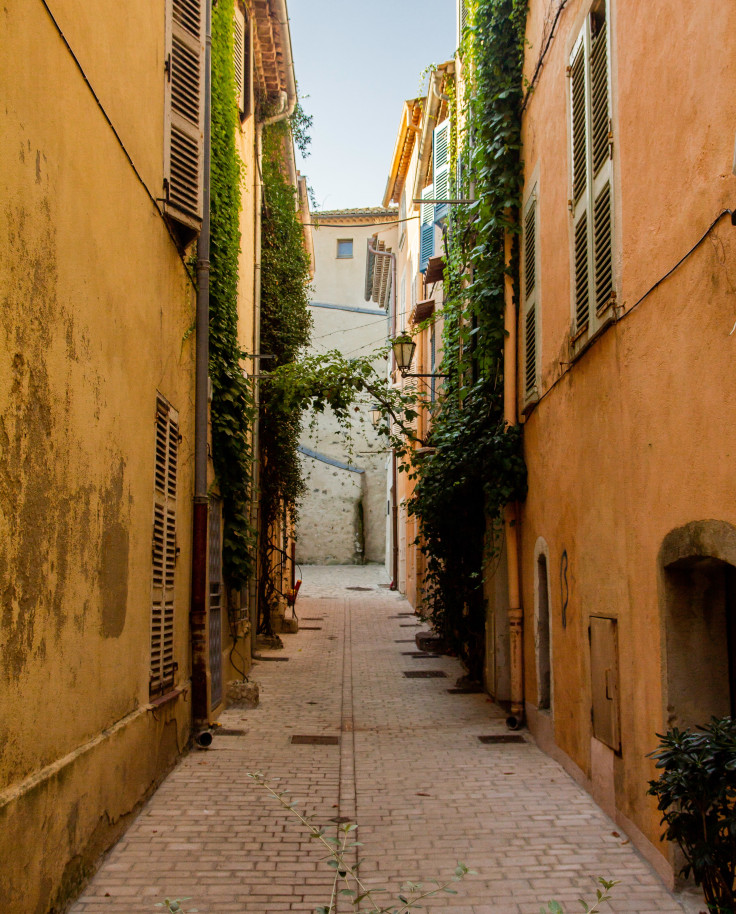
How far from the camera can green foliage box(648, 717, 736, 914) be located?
10.5 ft

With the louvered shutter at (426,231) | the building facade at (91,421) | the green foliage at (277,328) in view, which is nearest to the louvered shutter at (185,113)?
the building facade at (91,421)

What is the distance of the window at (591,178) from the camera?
5.75 metres

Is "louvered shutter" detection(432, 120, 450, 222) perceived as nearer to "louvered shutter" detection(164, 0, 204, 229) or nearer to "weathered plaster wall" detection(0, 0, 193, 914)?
"louvered shutter" detection(164, 0, 204, 229)

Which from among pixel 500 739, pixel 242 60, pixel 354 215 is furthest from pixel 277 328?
pixel 354 215

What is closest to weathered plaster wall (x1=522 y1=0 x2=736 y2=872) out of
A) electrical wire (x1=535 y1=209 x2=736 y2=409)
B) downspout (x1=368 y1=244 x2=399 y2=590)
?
electrical wire (x1=535 y1=209 x2=736 y2=409)

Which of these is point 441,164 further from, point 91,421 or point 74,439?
point 74,439

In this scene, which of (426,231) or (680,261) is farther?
(426,231)

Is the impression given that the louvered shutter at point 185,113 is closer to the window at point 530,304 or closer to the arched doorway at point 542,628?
the window at point 530,304

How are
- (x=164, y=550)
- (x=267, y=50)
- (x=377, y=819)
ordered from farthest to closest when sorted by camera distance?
(x=267, y=50) < (x=164, y=550) < (x=377, y=819)

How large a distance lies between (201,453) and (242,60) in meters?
6.64

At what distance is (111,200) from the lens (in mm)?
5137

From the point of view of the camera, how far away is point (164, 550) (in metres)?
6.73

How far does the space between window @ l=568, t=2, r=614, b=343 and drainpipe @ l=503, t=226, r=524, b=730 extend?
2.38m

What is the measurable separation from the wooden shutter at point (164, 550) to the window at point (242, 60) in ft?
20.7
